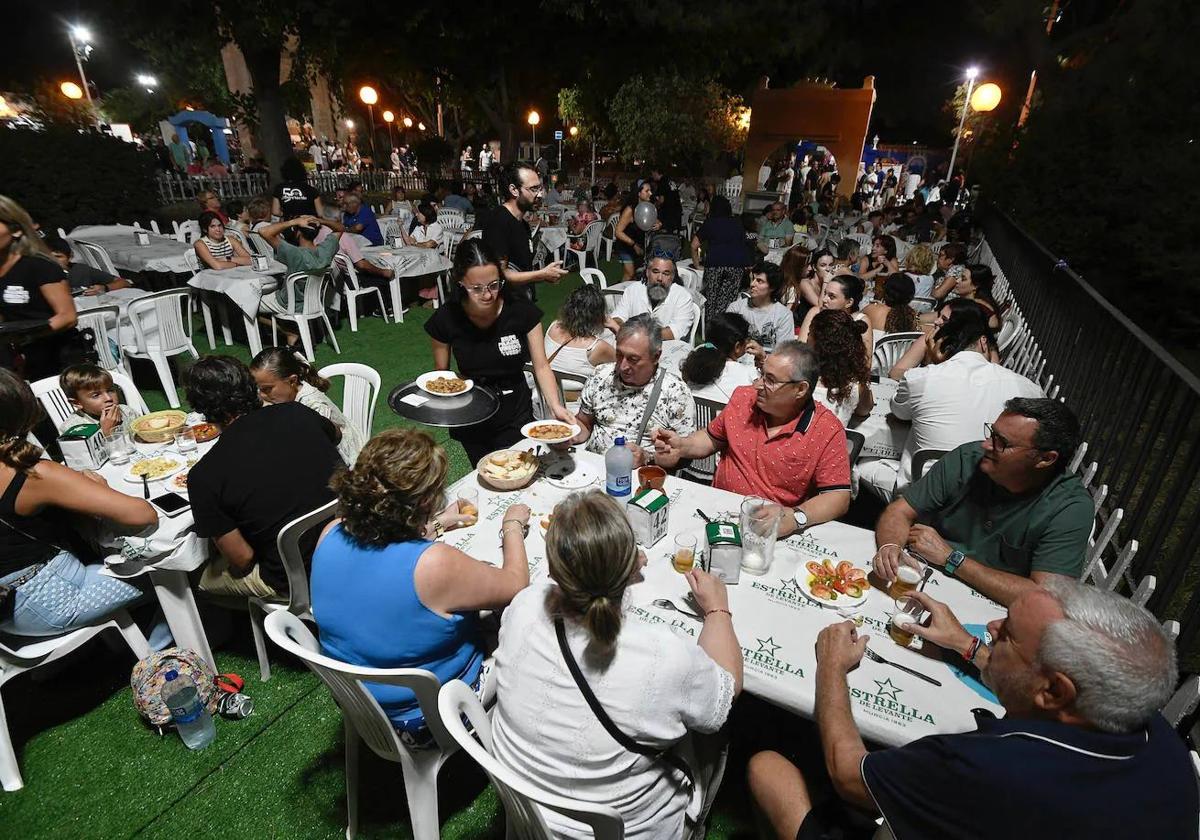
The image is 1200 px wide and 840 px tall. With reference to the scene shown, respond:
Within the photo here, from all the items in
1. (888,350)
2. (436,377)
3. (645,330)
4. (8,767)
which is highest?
(645,330)

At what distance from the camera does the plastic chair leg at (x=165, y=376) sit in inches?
217

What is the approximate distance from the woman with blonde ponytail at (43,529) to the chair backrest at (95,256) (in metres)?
6.20

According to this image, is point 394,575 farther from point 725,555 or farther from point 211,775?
point 211,775

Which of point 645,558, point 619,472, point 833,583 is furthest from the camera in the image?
point 619,472

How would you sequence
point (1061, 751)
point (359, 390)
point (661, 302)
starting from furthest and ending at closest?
point (661, 302)
point (359, 390)
point (1061, 751)

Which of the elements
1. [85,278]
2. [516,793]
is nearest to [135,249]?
[85,278]

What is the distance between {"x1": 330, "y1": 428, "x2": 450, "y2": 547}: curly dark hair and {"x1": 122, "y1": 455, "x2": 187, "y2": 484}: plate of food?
1548 mm

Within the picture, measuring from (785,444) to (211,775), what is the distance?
2938mm

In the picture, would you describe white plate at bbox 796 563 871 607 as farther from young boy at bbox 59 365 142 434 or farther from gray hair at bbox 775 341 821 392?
young boy at bbox 59 365 142 434

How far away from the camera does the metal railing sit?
8.66 ft

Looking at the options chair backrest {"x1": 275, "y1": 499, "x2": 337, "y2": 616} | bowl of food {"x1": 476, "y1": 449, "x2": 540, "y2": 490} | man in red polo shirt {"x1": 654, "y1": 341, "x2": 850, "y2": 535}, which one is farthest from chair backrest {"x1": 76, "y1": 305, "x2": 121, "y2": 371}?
man in red polo shirt {"x1": 654, "y1": 341, "x2": 850, "y2": 535}

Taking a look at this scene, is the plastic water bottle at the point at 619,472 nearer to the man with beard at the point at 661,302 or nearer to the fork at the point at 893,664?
→ the fork at the point at 893,664

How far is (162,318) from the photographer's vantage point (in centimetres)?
552

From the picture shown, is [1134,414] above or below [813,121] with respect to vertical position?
below
